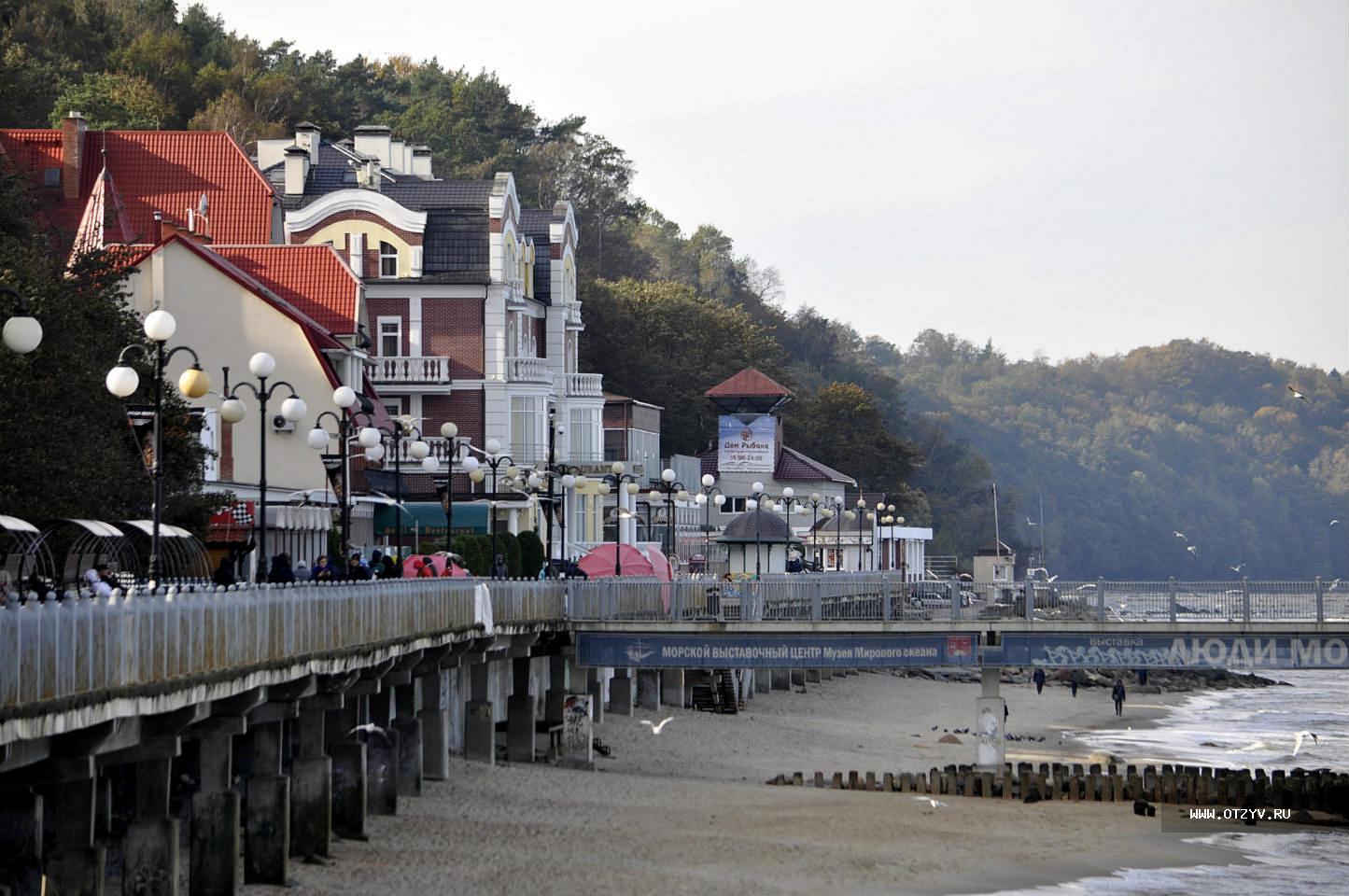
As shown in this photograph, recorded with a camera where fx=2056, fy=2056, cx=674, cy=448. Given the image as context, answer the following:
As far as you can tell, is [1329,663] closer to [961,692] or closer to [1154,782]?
[1154,782]

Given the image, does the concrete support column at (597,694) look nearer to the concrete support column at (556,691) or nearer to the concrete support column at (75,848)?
the concrete support column at (556,691)

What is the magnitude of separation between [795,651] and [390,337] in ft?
100

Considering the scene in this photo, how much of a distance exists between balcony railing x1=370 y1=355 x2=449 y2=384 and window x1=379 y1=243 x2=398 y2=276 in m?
2.91

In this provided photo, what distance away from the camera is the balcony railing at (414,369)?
7025 centimetres

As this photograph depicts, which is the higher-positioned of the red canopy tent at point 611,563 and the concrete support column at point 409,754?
the red canopy tent at point 611,563

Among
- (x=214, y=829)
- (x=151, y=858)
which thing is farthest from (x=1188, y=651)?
(x=151, y=858)

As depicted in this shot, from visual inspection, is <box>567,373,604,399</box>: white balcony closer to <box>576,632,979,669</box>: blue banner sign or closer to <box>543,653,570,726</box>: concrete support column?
<box>543,653,570,726</box>: concrete support column

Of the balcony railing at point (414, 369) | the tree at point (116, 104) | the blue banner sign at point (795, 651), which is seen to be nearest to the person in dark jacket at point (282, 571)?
the blue banner sign at point (795, 651)

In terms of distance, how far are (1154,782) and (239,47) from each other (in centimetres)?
7842

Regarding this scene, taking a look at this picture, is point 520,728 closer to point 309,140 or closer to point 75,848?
Result: point 75,848

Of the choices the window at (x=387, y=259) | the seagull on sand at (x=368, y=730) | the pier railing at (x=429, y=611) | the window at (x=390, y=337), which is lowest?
the seagull on sand at (x=368, y=730)

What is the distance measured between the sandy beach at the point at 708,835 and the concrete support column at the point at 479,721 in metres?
0.69

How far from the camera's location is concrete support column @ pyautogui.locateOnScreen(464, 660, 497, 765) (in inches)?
1699

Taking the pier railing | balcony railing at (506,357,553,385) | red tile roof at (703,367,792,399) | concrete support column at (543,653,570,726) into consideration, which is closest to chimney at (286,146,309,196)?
balcony railing at (506,357,553,385)
